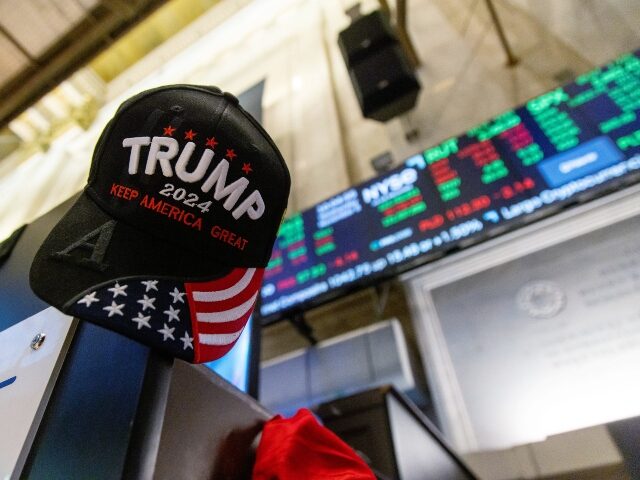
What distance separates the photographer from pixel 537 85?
10.4ft

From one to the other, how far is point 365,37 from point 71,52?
125 inches

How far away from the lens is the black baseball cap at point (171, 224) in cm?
58

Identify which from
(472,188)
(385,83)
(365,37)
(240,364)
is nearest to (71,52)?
(365,37)

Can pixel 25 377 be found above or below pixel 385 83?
above

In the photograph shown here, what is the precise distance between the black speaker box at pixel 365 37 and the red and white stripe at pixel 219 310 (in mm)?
2794

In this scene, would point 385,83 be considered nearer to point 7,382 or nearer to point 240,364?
point 240,364

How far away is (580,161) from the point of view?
221cm

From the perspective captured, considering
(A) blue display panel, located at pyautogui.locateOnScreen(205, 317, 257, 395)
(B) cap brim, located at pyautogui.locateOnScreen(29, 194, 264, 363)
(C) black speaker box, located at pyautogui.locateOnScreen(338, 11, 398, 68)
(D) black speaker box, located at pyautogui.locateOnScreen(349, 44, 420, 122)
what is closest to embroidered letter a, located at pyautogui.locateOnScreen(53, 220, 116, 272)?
(B) cap brim, located at pyautogui.locateOnScreen(29, 194, 264, 363)

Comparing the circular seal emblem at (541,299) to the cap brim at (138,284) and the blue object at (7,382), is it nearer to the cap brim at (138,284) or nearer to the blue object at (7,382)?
the cap brim at (138,284)

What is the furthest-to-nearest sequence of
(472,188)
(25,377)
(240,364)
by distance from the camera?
(472,188) < (240,364) < (25,377)

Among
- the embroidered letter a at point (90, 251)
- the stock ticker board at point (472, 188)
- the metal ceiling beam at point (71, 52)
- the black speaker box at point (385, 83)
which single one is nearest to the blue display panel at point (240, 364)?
the embroidered letter a at point (90, 251)

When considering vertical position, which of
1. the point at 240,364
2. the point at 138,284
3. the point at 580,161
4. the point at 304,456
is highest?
the point at 138,284

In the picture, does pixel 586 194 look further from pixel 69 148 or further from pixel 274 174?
pixel 69 148

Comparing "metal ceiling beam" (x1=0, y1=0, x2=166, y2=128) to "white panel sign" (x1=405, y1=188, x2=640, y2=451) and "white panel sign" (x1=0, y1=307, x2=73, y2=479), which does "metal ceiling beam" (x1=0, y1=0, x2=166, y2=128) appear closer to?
"white panel sign" (x1=405, y1=188, x2=640, y2=451)
